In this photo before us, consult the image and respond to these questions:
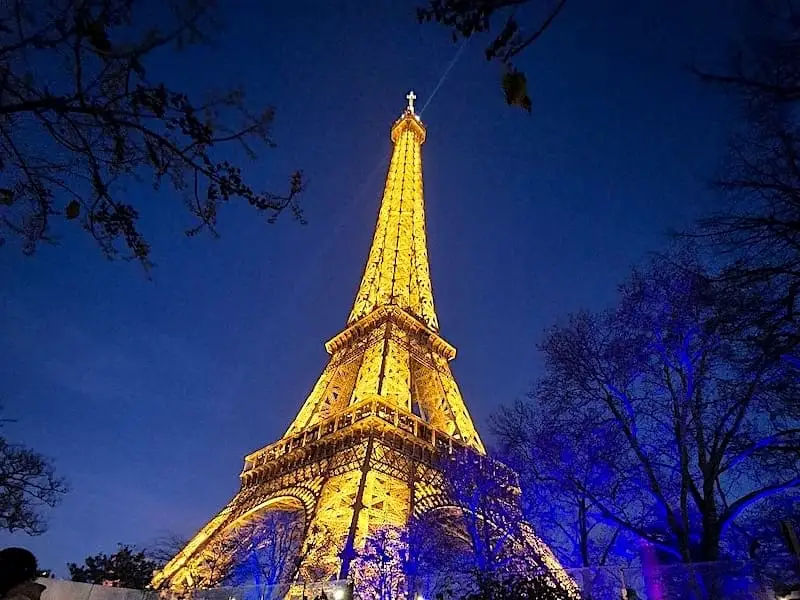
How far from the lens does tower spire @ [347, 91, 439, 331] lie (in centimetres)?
3538

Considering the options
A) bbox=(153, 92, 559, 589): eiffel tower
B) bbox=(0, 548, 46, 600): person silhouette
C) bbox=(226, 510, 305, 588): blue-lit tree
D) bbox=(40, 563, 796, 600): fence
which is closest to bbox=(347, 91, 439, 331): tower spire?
bbox=(153, 92, 559, 589): eiffel tower

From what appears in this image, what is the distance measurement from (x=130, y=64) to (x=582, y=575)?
33.9 feet

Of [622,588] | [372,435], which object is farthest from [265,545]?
[622,588]

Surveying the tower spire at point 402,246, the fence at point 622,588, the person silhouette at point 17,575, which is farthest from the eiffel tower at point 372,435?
the person silhouette at point 17,575

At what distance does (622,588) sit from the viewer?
369 inches

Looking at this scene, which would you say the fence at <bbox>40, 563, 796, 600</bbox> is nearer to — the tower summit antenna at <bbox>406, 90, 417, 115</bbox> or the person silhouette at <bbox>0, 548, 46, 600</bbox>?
the person silhouette at <bbox>0, 548, 46, 600</bbox>

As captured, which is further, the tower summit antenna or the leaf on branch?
the tower summit antenna

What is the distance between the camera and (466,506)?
14.6 meters

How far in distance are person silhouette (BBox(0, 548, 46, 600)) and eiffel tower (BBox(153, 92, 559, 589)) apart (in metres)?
13.6

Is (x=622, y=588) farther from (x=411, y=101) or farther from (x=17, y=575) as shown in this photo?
(x=411, y=101)

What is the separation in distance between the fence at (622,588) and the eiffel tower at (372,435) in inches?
195

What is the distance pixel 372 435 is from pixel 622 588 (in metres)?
14.6

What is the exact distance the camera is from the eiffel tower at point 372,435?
20469mm

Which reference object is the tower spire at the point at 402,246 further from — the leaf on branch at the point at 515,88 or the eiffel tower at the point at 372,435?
the leaf on branch at the point at 515,88
